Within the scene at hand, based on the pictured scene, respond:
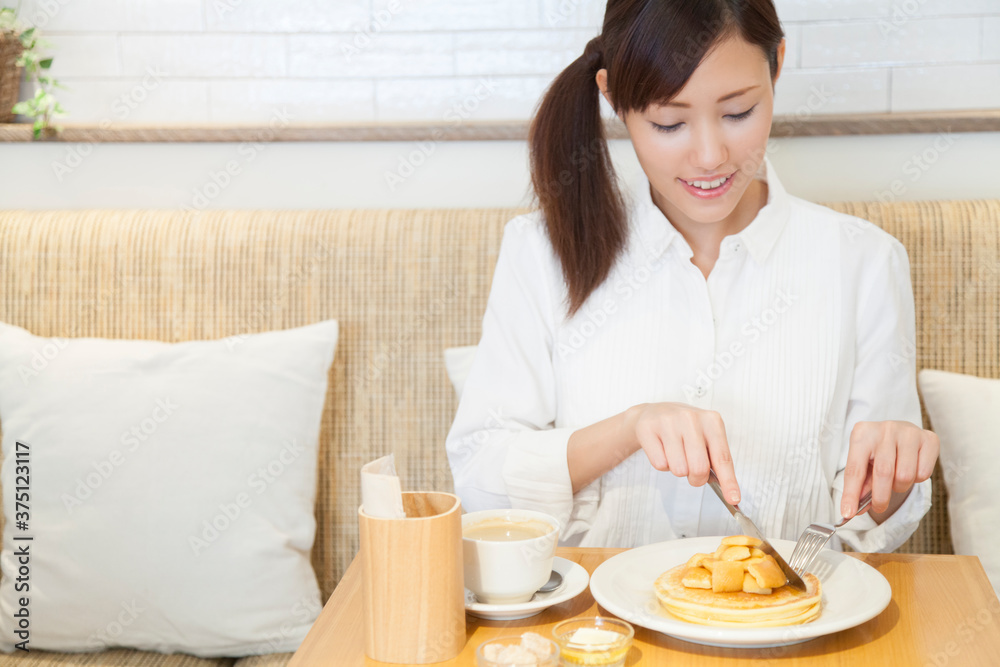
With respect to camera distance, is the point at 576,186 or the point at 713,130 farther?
the point at 576,186

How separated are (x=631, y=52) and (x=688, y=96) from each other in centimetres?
9

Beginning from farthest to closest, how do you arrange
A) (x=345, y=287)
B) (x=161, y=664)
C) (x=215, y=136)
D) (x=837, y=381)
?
(x=215, y=136), (x=345, y=287), (x=161, y=664), (x=837, y=381)

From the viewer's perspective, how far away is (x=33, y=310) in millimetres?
1581

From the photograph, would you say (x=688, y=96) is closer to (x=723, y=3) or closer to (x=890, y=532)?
(x=723, y=3)

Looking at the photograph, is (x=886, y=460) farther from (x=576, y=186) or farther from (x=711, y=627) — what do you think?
(x=576, y=186)

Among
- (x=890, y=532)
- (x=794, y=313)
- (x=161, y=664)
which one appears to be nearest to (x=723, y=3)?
(x=794, y=313)

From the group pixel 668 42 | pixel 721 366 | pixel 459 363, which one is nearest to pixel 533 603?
pixel 721 366

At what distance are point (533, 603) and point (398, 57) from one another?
1227mm

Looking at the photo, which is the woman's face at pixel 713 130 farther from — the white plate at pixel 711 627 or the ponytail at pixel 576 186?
the white plate at pixel 711 627

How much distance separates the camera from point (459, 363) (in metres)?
1.50

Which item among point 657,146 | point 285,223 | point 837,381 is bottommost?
point 837,381

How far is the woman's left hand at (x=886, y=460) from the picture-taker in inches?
35.6

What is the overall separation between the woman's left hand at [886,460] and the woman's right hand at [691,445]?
0.40 feet

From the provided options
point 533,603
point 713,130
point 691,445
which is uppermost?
point 713,130
